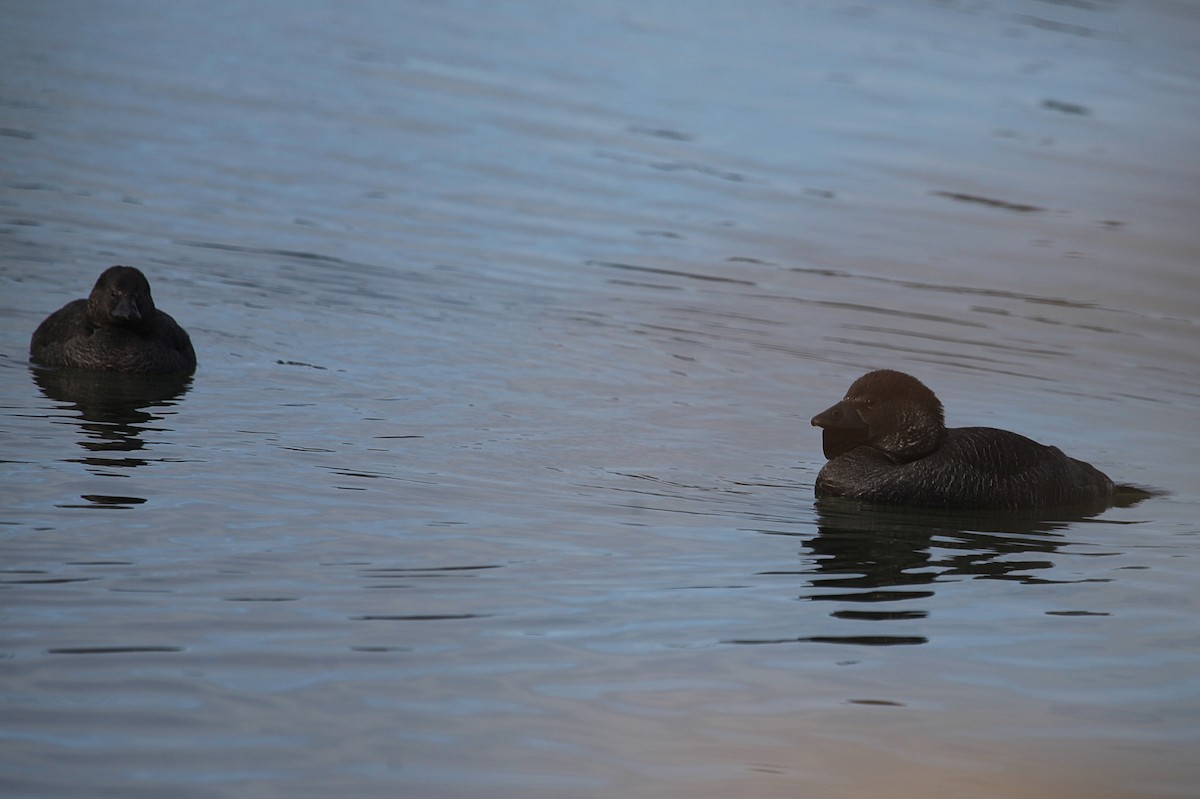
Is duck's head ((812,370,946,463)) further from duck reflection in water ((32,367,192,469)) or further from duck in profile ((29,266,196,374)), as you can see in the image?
duck in profile ((29,266,196,374))

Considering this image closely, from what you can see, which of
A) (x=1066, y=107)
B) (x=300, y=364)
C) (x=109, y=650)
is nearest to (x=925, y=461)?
(x=300, y=364)

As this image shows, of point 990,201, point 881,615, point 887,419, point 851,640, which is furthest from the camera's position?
point 990,201

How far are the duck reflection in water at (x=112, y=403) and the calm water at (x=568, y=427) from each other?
0.19 ft

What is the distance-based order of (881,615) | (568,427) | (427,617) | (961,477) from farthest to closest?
(568,427) → (961,477) → (881,615) → (427,617)

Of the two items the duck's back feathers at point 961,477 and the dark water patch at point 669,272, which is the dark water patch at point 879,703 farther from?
the dark water patch at point 669,272

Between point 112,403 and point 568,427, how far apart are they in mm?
3298

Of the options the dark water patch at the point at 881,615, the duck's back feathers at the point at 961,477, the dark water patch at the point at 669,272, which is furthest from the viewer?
the dark water patch at the point at 669,272

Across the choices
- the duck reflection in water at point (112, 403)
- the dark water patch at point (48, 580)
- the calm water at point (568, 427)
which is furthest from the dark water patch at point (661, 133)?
the dark water patch at point (48, 580)

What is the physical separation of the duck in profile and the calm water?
0.25m

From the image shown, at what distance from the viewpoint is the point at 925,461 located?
11062mm

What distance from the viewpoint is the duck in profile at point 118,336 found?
42.3ft

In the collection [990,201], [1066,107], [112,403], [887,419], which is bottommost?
[112,403]

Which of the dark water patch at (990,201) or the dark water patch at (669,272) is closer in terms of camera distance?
the dark water patch at (669,272)

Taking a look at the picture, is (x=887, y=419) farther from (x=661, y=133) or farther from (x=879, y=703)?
(x=661, y=133)
